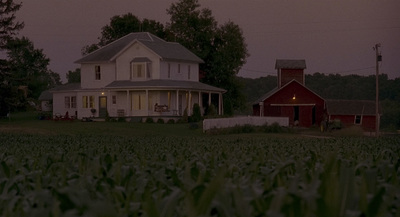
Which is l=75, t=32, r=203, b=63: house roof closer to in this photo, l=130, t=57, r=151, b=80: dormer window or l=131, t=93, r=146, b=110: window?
l=130, t=57, r=151, b=80: dormer window

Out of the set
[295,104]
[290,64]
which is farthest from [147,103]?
[290,64]

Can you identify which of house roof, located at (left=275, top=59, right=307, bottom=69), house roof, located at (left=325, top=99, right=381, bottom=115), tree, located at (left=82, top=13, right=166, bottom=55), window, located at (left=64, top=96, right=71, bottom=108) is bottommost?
house roof, located at (left=325, top=99, right=381, bottom=115)

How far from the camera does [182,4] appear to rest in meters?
78.2

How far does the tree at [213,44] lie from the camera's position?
74875mm

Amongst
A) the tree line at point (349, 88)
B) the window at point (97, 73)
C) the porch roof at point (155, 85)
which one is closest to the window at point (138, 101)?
the porch roof at point (155, 85)

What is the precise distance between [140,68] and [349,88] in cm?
7332

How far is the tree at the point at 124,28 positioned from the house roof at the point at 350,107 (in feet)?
79.8

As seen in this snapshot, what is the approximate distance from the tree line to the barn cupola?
49547 mm

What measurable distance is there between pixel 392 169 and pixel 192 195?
296cm

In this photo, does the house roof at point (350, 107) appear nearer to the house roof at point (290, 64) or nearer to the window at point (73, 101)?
the house roof at point (290, 64)

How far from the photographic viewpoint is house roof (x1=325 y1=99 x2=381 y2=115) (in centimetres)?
6962

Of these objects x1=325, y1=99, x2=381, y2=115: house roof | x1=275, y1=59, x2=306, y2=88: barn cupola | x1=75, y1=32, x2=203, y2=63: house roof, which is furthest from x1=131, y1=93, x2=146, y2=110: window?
x1=325, y1=99, x2=381, y2=115: house roof

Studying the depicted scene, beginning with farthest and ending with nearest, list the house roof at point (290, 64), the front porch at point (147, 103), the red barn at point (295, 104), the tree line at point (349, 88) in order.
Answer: the tree line at point (349, 88) → the house roof at point (290, 64) → the red barn at point (295, 104) → the front porch at point (147, 103)

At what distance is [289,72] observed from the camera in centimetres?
7044
